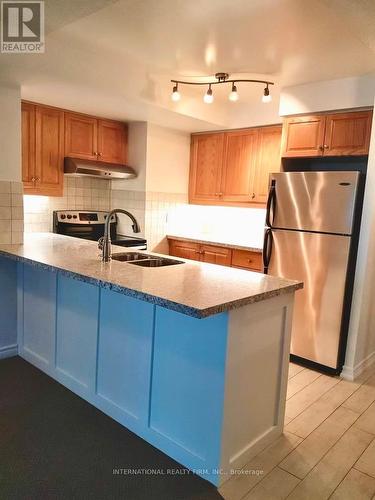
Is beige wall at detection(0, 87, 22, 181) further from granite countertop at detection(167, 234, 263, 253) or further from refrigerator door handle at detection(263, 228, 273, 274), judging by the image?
refrigerator door handle at detection(263, 228, 273, 274)

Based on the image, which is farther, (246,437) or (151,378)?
(151,378)

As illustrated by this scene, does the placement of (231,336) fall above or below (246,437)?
above

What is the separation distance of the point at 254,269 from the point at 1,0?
2.89 metres

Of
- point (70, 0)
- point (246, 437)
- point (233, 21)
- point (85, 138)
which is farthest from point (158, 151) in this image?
point (246, 437)

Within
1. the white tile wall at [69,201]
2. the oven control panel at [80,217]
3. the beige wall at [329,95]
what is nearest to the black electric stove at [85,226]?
the oven control panel at [80,217]

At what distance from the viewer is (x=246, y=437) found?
6.21 ft

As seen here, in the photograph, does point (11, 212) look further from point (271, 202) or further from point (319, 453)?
point (319, 453)

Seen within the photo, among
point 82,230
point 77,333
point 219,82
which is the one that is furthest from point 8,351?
point 219,82

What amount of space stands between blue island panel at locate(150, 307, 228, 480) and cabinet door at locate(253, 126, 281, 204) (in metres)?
2.49

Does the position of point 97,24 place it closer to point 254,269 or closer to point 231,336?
point 231,336

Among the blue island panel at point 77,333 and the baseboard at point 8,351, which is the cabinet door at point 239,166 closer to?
the blue island panel at point 77,333

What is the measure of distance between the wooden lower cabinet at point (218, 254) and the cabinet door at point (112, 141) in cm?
117

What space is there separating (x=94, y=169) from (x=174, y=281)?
2380mm

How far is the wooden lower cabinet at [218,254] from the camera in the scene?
12.3 feet
